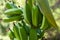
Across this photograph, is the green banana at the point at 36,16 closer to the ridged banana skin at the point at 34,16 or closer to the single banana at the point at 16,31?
the ridged banana skin at the point at 34,16

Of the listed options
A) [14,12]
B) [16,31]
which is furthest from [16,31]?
[14,12]

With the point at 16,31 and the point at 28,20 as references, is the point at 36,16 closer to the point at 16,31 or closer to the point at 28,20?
the point at 28,20

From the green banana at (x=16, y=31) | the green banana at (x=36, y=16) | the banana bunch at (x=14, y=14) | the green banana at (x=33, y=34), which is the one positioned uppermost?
the banana bunch at (x=14, y=14)

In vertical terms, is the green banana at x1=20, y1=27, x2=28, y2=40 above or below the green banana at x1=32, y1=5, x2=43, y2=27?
below

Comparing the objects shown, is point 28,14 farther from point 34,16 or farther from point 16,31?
point 16,31

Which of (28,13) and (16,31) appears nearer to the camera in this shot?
(28,13)

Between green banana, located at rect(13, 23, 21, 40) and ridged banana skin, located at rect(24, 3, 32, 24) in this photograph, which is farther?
green banana, located at rect(13, 23, 21, 40)

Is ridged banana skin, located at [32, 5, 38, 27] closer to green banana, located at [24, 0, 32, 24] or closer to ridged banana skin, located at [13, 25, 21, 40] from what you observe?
green banana, located at [24, 0, 32, 24]

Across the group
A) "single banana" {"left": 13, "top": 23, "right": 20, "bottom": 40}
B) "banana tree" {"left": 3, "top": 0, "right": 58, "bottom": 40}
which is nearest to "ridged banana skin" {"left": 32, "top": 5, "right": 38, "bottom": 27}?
"banana tree" {"left": 3, "top": 0, "right": 58, "bottom": 40}

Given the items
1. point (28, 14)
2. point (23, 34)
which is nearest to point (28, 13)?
point (28, 14)

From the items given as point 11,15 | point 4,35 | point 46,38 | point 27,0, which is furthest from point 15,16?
point 4,35

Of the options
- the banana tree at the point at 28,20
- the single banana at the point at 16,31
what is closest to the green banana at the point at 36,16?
the banana tree at the point at 28,20
